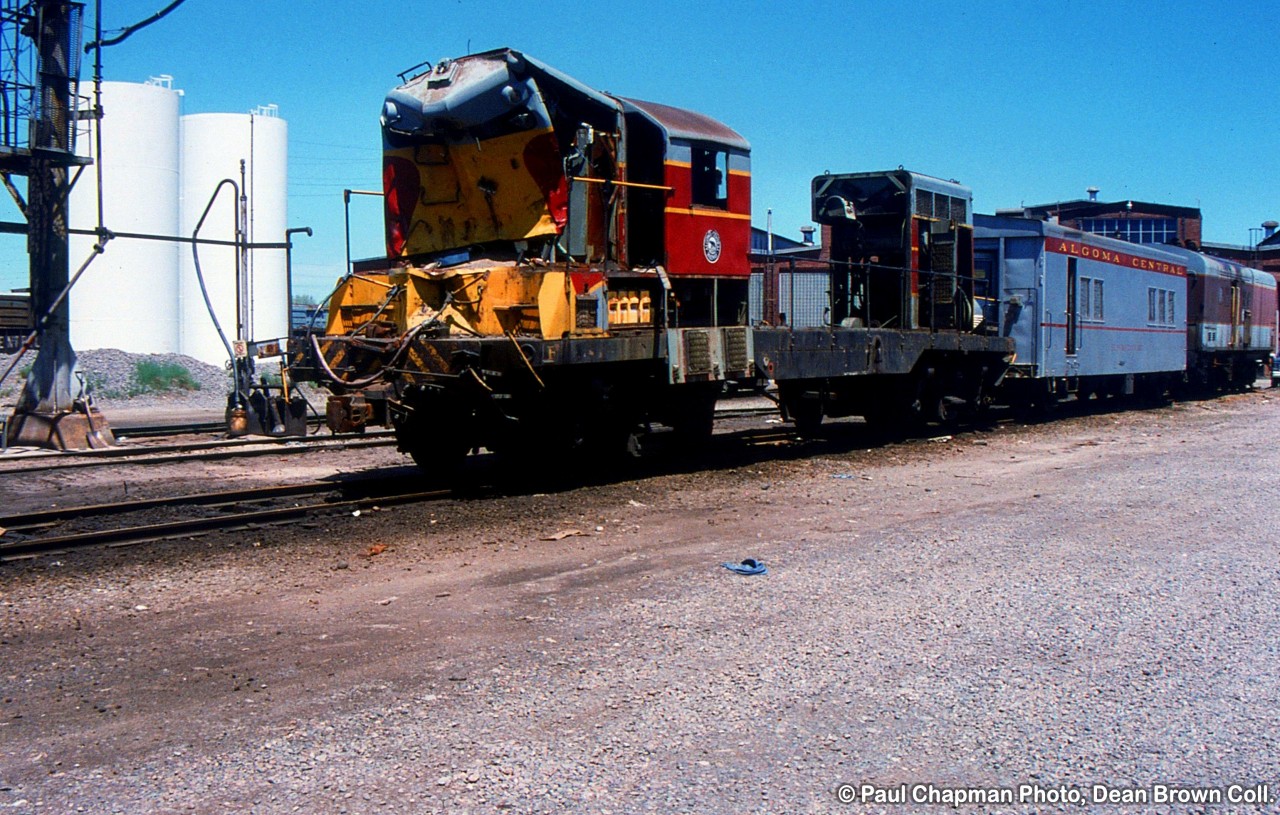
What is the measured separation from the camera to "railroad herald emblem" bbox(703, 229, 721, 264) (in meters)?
11.0

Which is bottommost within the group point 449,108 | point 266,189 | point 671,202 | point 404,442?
point 404,442

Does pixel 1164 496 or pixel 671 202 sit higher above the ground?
pixel 671 202

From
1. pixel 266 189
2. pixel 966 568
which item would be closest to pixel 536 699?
pixel 966 568

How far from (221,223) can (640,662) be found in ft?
120

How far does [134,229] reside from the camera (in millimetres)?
34938

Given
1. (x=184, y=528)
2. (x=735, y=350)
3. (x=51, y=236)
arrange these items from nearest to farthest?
(x=184, y=528) < (x=735, y=350) < (x=51, y=236)

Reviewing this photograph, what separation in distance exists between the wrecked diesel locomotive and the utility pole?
6.24m

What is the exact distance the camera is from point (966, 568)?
22.2 ft

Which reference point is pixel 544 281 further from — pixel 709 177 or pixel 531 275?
pixel 709 177

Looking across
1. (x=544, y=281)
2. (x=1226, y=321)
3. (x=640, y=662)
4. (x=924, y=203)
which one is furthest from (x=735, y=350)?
(x=1226, y=321)

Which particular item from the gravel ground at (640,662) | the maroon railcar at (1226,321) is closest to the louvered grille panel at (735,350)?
the gravel ground at (640,662)

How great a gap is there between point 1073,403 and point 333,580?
19.0 m

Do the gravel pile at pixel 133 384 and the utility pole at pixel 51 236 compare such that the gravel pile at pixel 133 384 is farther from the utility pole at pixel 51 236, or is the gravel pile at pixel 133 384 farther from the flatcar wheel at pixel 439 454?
the flatcar wheel at pixel 439 454

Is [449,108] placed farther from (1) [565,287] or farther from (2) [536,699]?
(2) [536,699]
